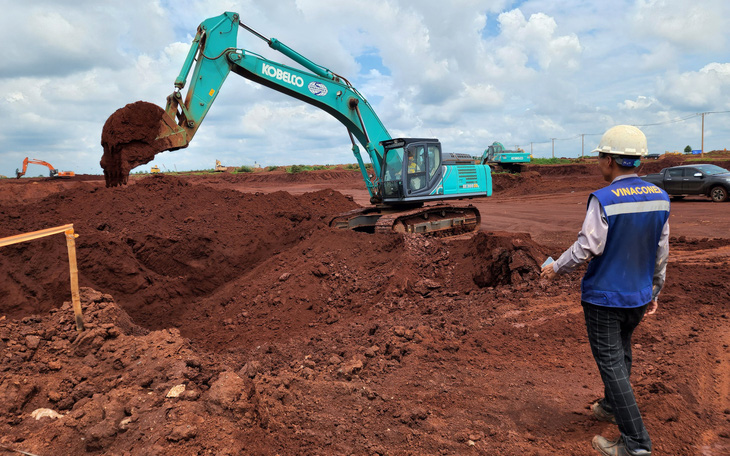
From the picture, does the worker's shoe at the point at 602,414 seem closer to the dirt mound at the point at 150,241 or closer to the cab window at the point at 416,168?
the dirt mound at the point at 150,241

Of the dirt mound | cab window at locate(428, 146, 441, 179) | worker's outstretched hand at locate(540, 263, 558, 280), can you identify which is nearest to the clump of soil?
the dirt mound

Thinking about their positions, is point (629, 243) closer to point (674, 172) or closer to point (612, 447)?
point (612, 447)

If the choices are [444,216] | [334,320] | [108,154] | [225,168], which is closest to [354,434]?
[334,320]

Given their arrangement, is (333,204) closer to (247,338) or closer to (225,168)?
(247,338)

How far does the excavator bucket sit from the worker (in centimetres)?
873

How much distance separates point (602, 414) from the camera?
11.4 feet

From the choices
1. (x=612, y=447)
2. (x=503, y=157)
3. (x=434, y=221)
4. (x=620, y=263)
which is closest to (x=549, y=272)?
(x=620, y=263)

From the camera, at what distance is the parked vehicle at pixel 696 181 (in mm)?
17797

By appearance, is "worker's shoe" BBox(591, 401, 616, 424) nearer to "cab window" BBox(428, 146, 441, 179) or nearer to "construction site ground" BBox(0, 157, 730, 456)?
"construction site ground" BBox(0, 157, 730, 456)

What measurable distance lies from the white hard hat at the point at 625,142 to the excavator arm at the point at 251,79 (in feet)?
28.5

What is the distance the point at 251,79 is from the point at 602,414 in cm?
1015

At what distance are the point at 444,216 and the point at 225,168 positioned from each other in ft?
146

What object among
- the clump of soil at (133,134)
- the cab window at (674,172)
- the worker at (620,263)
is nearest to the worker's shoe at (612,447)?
the worker at (620,263)

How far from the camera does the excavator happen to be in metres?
9.90
